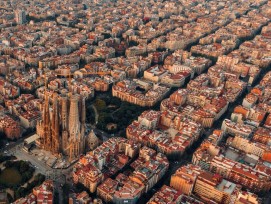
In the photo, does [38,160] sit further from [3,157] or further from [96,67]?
[96,67]

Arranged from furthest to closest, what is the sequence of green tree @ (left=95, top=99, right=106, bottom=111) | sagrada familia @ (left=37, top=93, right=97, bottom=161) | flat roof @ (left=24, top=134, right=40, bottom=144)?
green tree @ (left=95, top=99, right=106, bottom=111) < flat roof @ (left=24, top=134, right=40, bottom=144) < sagrada familia @ (left=37, top=93, right=97, bottom=161)

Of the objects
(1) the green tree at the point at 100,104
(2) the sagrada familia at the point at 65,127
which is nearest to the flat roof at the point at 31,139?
(2) the sagrada familia at the point at 65,127

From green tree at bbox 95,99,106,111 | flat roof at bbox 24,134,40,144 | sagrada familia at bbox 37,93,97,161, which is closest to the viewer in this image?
sagrada familia at bbox 37,93,97,161

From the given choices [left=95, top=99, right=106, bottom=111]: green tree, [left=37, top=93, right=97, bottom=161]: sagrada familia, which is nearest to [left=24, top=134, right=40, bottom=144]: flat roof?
[left=37, top=93, right=97, bottom=161]: sagrada familia

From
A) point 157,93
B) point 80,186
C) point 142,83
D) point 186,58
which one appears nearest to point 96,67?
point 142,83

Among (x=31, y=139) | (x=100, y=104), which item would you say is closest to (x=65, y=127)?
(x=31, y=139)

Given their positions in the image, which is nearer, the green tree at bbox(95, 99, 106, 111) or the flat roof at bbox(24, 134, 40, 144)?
the flat roof at bbox(24, 134, 40, 144)

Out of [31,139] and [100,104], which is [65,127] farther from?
[100,104]

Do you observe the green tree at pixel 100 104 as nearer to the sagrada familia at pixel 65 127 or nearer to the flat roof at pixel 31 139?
the sagrada familia at pixel 65 127

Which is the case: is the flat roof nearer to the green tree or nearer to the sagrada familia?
the sagrada familia
